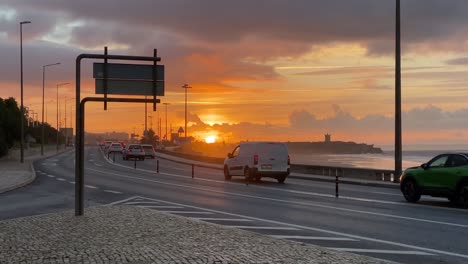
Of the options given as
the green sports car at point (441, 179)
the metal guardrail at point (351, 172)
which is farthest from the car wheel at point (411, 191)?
the metal guardrail at point (351, 172)

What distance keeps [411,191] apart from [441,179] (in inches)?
58.7

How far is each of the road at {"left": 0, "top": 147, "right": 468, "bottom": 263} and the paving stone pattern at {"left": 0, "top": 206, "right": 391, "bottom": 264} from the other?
1326 mm

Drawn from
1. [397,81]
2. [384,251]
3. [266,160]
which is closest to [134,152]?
[266,160]

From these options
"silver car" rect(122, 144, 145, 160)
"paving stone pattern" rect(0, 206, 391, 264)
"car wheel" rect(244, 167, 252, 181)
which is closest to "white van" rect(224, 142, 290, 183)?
"car wheel" rect(244, 167, 252, 181)

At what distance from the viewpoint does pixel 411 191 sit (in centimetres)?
2088

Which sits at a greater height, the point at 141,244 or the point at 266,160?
the point at 266,160

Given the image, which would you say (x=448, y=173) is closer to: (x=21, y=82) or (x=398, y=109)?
(x=398, y=109)

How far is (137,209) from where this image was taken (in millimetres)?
16234

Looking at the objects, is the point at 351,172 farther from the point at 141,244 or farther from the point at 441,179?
the point at 141,244

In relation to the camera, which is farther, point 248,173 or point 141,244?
point 248,173

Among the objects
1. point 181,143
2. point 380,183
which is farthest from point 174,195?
point 181,143

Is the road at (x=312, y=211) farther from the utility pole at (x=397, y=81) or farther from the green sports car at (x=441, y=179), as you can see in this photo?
the utility pole at (x=397, y=81)

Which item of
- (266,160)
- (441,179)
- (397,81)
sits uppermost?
(397,81)

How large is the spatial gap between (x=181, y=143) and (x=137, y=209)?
100 meters
